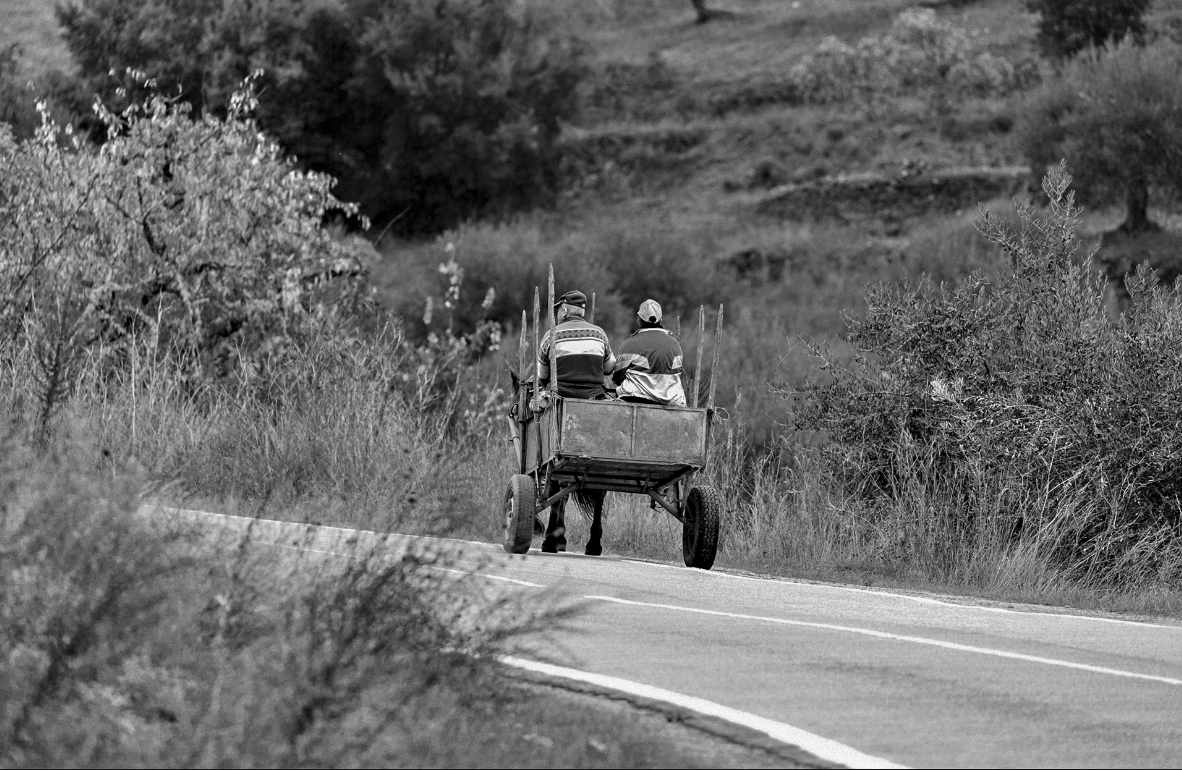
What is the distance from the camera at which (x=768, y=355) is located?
44.6 metres

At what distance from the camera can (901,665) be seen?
8.48 metres

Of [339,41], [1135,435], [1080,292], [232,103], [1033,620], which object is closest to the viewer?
[1033,620]

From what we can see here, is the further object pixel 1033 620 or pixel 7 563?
pixel 1033 620

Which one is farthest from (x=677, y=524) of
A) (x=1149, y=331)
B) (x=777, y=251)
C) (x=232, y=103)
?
(x=777, y=251)

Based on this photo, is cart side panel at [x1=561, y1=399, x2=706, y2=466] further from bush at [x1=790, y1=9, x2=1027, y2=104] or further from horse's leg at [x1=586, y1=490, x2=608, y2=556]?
bush at [x1=790, y1=9, x2=1027, y2=104]

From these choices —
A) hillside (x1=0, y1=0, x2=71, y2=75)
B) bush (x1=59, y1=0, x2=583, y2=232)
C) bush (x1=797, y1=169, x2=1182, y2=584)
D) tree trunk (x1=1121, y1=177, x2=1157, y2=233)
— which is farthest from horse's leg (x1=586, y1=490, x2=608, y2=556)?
hillside (x1=0, y1=0, x2=71, y2=75)

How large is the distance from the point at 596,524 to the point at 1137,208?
46494 millimetres

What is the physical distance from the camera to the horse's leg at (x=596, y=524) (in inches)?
626

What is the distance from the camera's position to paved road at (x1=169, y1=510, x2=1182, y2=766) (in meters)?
6.80

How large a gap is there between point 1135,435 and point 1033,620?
19.0 ft

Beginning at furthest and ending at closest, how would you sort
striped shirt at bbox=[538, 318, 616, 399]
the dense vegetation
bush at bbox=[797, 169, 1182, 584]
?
bush at bbox=[797, 169, 1182, 584] < striped shirt at bbox=[538, 318, 616, 399] < the dense vegetation

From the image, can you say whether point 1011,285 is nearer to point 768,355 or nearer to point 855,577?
point 855,577

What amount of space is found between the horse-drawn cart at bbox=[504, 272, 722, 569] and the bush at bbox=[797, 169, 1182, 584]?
252 cm

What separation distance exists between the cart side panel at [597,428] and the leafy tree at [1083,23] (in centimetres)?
6269
